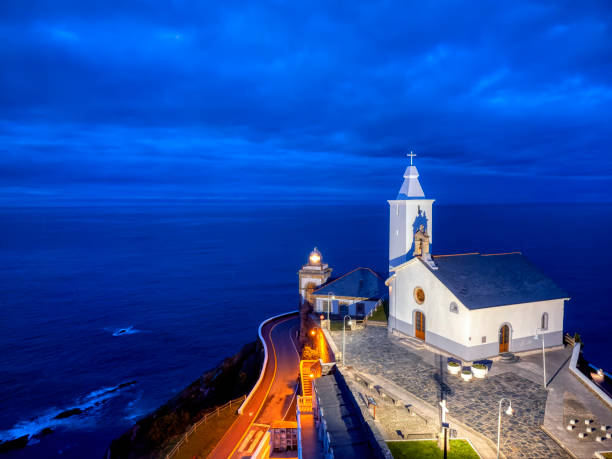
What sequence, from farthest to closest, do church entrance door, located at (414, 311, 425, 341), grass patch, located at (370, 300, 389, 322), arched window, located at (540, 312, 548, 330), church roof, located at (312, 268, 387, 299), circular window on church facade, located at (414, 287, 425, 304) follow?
1. church roof, located at (312, 268, 387, 299)
2. grass patch, located at (370, 300, 389, 322)
3. church entrance door, located at (414, 311, 425, 341)
4. circular window on church facade, located at (414, 287, 425, 304)
5. arched window, located at (540, 312, 548, 330)

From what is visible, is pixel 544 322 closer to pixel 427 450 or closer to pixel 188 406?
pixel 427 450

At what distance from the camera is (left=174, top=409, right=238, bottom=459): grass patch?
83.0 feet

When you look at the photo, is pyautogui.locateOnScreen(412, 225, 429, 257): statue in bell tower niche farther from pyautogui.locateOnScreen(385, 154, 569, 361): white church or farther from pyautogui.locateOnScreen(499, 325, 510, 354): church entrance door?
pyautogui.locateOnScreen(499, 325, 510, 354): church entrance door

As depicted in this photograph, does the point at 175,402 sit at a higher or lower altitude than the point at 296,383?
lower

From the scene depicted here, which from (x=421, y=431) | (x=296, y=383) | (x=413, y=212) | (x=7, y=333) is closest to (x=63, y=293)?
(x=7, y=333)

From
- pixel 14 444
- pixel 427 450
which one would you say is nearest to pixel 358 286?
pixel 427 450

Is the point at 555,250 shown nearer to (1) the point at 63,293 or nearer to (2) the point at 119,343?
(2) the point at 119,343

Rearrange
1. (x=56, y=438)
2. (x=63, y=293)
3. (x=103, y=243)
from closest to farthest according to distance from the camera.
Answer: (x=56, y=438) → (x=63, y=293) → (x=103, y=243)

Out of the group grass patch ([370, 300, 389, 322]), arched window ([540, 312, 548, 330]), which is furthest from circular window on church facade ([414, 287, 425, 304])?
arched window ([540, 312, 548, 330])

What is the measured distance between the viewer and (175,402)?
38.8 m

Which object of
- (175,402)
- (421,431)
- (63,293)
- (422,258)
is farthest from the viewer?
(63,293)

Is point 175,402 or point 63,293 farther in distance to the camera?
point 63,293

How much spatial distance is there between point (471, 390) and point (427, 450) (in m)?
7.21

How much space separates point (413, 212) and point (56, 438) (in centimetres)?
3725
